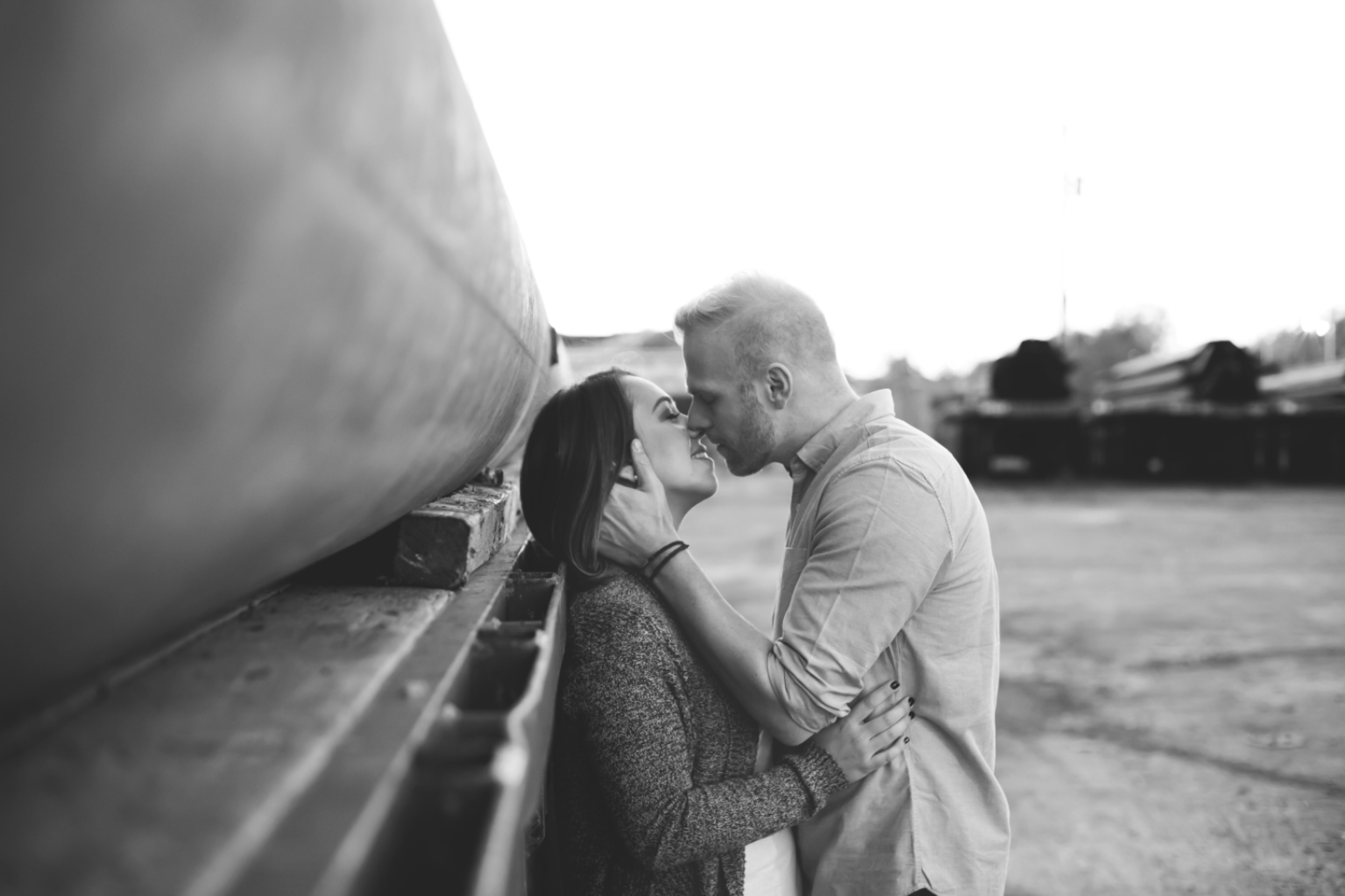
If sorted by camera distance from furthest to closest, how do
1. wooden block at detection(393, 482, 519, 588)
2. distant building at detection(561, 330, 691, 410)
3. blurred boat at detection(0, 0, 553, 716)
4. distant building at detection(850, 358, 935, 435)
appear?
1. distant building at detection(850, 358, 935, 435)
2. distant building at detection(561, 330, 691, 410)
3. wooden block at detection(393, 482, 519, 588)
4. blurred boat at detection(0, 0, 553, 716)

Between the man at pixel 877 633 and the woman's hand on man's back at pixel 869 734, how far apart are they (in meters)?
0.03

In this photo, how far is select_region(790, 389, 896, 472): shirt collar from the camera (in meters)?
1.90

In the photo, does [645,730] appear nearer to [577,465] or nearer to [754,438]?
[577,465]

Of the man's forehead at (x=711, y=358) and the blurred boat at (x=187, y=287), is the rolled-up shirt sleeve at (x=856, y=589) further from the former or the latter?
the blurred boat at (x=187, y=287)

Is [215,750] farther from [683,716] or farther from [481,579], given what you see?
[683,716]

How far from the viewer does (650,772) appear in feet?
4.72

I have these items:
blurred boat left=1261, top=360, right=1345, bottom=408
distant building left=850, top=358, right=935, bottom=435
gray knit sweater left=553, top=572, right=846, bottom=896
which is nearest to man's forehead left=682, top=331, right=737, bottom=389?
gray knit sweater left=553, top=572, right=846, bottom=896

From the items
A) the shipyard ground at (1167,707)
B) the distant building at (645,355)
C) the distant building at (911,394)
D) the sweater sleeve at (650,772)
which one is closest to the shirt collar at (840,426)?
the sweater sleeve at (650,772)

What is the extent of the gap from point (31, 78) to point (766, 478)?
803 inches

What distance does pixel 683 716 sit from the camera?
5.04 feet

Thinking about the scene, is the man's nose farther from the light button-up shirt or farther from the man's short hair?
the light button-up shirt

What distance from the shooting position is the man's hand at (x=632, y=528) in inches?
62.8

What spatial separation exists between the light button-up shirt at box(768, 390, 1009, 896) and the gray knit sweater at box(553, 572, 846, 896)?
13 cm

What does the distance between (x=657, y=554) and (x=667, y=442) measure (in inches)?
9.3
